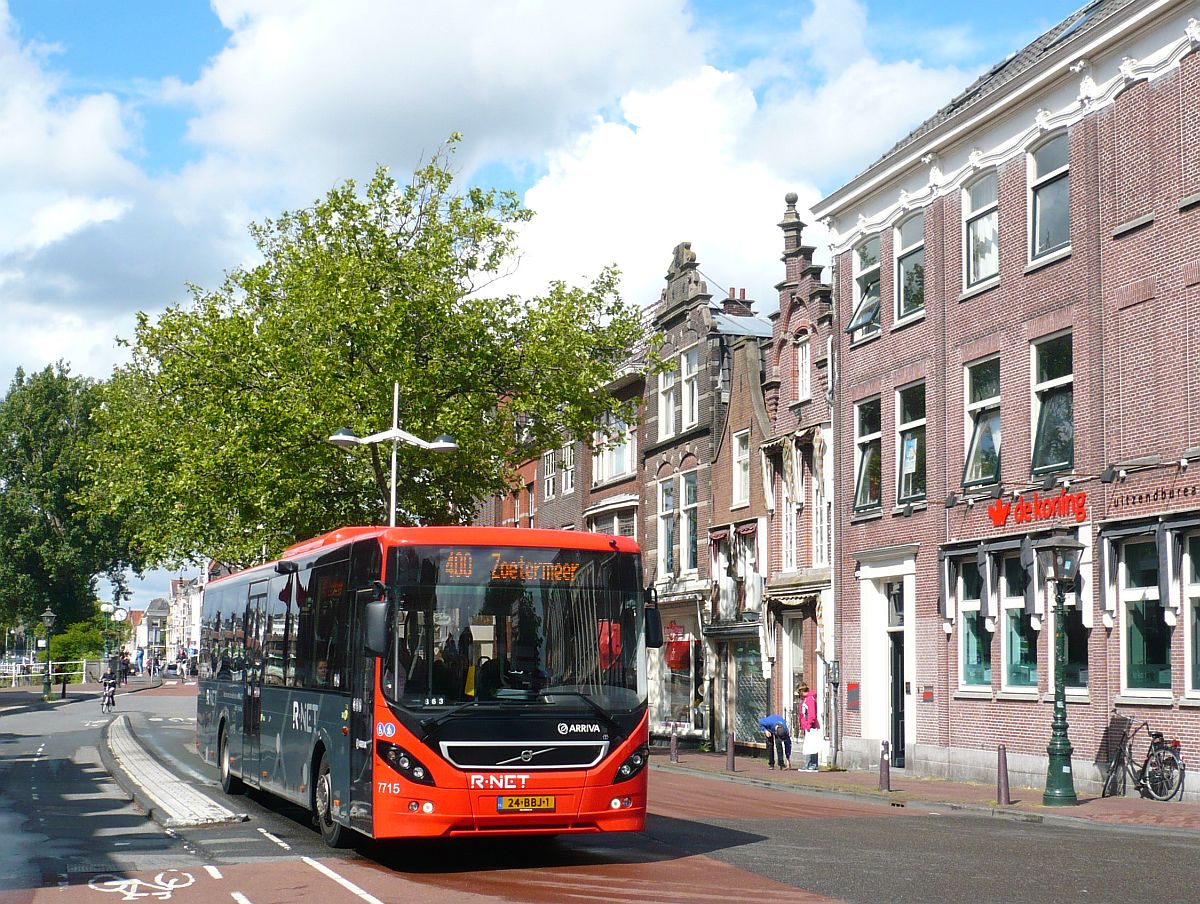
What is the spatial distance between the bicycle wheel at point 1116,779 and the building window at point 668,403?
2132cm

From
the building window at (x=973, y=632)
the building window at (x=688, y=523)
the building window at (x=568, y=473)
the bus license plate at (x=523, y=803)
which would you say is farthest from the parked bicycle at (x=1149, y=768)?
the building window at (x=568, y=473)

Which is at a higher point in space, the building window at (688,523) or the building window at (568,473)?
the building window at (568,473)

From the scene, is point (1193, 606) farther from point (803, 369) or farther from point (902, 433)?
point (803, 369)

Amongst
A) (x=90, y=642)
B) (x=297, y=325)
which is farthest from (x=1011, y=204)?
(x=90, y=642)

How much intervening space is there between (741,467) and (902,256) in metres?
9.07

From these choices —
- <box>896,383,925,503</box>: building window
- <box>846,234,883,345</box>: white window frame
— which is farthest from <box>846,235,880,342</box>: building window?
<box>896,383,925,503</box>: building window

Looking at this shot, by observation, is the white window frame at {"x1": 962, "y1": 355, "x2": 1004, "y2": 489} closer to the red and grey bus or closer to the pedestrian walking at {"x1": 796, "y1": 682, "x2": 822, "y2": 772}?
the pedestrian walking at {"x1": 796, "y1": 682, "x2": 822, "y2": 772}

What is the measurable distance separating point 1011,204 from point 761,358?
11.1m

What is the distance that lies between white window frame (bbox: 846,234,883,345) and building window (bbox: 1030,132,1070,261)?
17.0 feet

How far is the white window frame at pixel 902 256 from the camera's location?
28.6 m

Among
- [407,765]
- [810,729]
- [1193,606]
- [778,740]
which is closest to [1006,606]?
[1193,606]

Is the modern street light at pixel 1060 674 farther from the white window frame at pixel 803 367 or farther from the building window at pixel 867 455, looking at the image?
the white window frame at pixel 803 367

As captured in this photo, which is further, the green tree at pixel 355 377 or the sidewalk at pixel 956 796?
the green tree at pixel 355 377

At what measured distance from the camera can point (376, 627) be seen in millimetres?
12211
